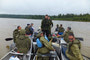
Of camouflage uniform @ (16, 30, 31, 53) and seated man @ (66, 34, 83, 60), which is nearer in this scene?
seated man @ (66, 34, 83, 60)

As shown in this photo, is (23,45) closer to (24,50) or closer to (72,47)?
(24,50)

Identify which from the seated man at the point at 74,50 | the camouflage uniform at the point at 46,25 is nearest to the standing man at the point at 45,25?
the camouflage uniform at the point at 46,25

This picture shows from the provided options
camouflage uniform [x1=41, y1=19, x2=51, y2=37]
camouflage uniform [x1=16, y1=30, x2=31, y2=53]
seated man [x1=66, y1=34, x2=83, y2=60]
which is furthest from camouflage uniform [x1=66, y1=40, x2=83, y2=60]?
camouflage uniform [x1=41, y1=19, x2=51, y2=37]

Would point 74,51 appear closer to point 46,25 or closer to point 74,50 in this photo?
point 74,50

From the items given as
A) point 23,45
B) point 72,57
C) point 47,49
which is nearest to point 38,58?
point 47,49

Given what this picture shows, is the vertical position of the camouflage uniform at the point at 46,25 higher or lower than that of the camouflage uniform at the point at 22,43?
higher

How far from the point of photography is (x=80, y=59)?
4.18 meters

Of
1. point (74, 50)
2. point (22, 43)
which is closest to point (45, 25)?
point (22, 43)

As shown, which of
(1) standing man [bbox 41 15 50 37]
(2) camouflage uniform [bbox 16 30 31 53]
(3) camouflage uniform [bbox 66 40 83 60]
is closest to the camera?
(3) camouflage uniform [bbox 66 40 83 60]

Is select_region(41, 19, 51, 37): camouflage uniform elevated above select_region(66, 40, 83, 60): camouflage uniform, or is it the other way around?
select_region(41, 19, 51, 37): camouflage uniform

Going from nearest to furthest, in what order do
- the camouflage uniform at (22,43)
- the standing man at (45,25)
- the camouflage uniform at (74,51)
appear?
the camouflage uniform at (74,51), the camouflage uniform at (22,43), the standing man at (45,25)

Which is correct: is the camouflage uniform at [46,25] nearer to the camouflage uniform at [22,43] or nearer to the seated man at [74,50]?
the camouflage uniform at [22,43]

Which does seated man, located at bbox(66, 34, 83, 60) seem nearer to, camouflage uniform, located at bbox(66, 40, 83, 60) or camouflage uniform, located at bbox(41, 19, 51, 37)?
camouflage uniform, located at bbox(66, 40, 83, 60)

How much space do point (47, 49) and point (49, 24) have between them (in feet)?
9.69
